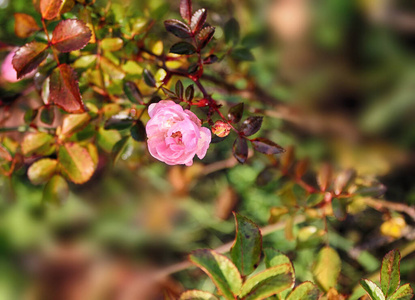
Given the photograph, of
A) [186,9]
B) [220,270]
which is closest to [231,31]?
[186,9]

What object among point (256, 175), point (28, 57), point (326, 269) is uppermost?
point (28, 57)

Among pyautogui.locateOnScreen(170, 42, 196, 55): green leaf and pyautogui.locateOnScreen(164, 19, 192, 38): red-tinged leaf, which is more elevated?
pyautogui.locateOnScreen(164, 19, 192, 38): red-tinged leaf

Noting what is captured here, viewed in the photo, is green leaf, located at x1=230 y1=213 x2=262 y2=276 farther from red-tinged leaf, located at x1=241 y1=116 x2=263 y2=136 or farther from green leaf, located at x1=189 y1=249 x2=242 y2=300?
red-tinged leaf, located at x1=241 y1=116 x2=263 y2=136

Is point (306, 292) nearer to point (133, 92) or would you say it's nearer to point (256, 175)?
point (133, 92)

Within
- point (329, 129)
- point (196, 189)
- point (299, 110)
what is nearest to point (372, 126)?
point (329, 129)

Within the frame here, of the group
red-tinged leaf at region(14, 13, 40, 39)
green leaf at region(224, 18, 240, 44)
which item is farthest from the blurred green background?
red-tinged leaf at region(14, 13, 40, 39)
